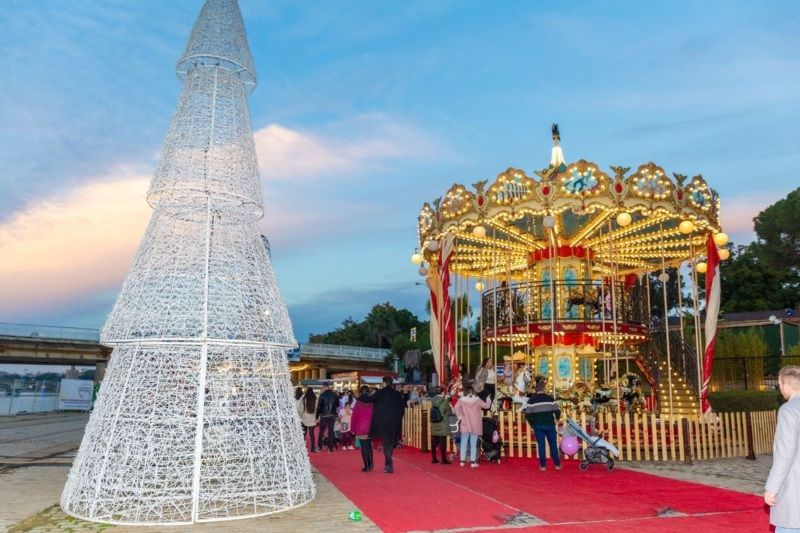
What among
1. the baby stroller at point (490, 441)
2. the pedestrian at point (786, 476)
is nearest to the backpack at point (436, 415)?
the baby stroller at point (490, 441)

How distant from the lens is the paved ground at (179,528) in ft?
19.2

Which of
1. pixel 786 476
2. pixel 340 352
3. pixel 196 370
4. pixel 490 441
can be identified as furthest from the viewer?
pixel 340 352

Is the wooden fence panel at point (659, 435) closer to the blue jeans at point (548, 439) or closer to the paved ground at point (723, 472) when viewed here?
the paved ground at point (723, 472)

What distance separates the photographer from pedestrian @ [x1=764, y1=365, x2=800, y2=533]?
10.9ft

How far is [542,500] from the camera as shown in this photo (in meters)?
7.22

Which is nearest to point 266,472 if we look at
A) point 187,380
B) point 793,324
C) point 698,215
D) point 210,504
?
point 210,504

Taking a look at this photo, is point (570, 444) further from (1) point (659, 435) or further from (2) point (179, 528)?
(2) point (179, 528)

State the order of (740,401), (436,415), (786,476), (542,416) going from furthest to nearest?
(740,401)
(436,415)
(542,416)
(786,476)

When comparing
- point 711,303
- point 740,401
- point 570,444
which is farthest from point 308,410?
point 740,401

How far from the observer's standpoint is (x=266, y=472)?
6625 mm

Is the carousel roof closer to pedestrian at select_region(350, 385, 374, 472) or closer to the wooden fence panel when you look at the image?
the wooden fence panel

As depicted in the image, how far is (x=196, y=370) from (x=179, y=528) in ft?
5.15

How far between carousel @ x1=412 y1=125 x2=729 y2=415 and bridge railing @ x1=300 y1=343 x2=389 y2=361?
3124 centimetres

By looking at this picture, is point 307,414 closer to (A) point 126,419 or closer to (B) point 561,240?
(A) point 126,419
